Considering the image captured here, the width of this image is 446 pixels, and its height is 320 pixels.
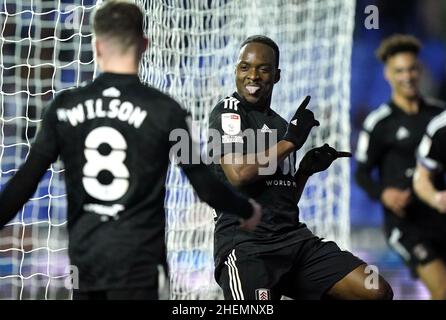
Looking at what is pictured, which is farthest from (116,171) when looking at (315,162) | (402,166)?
(402,166)

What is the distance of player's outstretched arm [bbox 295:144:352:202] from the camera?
5.10 m

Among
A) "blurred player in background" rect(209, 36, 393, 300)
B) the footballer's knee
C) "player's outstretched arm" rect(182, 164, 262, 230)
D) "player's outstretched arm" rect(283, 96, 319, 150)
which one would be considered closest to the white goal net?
"blurred player in background" rect(209, 36, 393, 300)

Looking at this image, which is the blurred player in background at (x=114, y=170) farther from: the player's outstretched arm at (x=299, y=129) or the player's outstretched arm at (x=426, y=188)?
the player's outstretched arm at (x=426, y=188)

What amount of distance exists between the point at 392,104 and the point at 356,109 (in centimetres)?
425

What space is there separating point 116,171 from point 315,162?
1658 mm

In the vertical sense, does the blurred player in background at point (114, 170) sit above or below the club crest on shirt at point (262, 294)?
above

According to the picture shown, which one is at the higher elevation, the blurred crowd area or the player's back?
the blurred crowd area

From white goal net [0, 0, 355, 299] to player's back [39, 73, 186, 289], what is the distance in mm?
2327

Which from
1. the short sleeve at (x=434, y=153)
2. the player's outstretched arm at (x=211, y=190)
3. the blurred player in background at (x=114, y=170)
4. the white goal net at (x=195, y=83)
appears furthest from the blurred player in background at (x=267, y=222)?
the short sleeve at (x=434, y=153)

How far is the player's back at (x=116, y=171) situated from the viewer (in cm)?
371

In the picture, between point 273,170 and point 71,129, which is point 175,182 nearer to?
point 273,170

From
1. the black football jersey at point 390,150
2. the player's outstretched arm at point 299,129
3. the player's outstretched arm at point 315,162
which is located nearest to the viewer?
the player's outstretched arm at point 299,129

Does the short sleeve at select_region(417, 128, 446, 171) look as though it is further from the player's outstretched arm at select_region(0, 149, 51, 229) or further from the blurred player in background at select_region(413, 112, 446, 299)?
the player's outstretched arm at select_region(0, 149, 51, 229)

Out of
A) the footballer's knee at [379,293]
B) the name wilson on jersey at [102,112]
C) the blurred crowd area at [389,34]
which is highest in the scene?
the blurred crowd area at [389,34]
